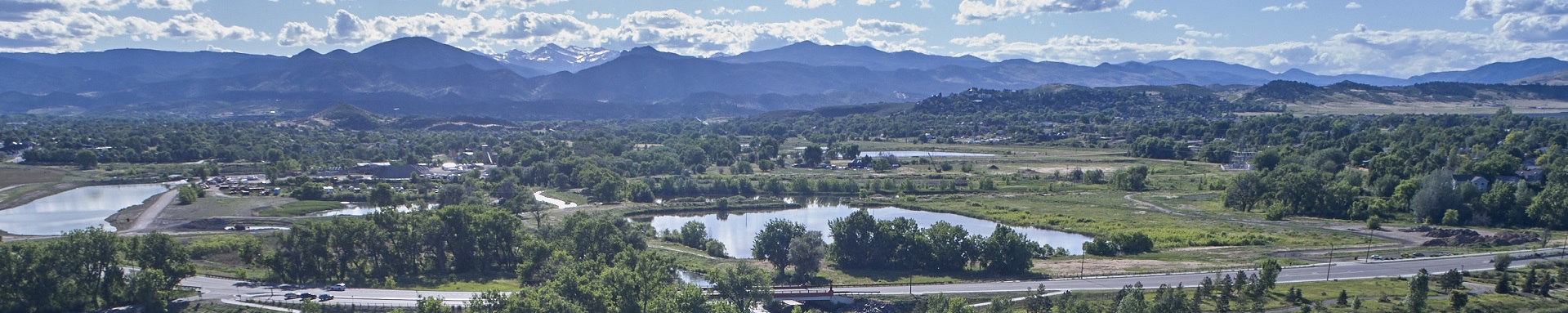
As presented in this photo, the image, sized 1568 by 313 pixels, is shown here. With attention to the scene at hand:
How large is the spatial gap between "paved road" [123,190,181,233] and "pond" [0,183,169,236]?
53.1 inches

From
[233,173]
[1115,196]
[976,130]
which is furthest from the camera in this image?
[976,130]

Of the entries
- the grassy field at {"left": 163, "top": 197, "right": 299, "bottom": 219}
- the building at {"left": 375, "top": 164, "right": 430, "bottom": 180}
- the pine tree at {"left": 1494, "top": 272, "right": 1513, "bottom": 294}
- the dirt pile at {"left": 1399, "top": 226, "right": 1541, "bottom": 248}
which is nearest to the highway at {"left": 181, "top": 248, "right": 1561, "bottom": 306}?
the dirt pile at {"left": 1399, "top": 226, "right": 1541, "bottom": 248}

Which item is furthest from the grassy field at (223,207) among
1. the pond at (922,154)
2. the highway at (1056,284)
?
the pond at (922,154)

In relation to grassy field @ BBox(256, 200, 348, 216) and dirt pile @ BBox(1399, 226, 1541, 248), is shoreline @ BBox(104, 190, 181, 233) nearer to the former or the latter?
grassy field @ BBox(256, 200, 348, 216)

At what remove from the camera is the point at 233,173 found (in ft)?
281

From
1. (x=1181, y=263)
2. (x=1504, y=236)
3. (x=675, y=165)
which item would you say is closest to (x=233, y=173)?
(x=675, y=165)

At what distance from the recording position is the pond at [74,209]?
5569 cm

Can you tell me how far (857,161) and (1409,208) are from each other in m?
47.7

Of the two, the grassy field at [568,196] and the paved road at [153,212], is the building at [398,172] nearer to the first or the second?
the grassy field at [568,196]

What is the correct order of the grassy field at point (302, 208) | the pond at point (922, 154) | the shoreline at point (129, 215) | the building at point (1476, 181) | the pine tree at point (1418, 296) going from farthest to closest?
the pond at point (922, 154)
the grassy field at point (302, 208)
the building at point (1476, 181)
the shoreline at point (129, 215)
the pine tree at point (1418, 296)

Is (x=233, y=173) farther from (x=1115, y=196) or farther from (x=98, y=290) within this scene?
(x=1115, y=196)

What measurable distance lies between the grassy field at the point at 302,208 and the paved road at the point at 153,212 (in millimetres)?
5542

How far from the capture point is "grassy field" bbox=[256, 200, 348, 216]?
5966 centimetres

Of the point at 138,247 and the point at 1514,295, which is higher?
the point at 138,247
